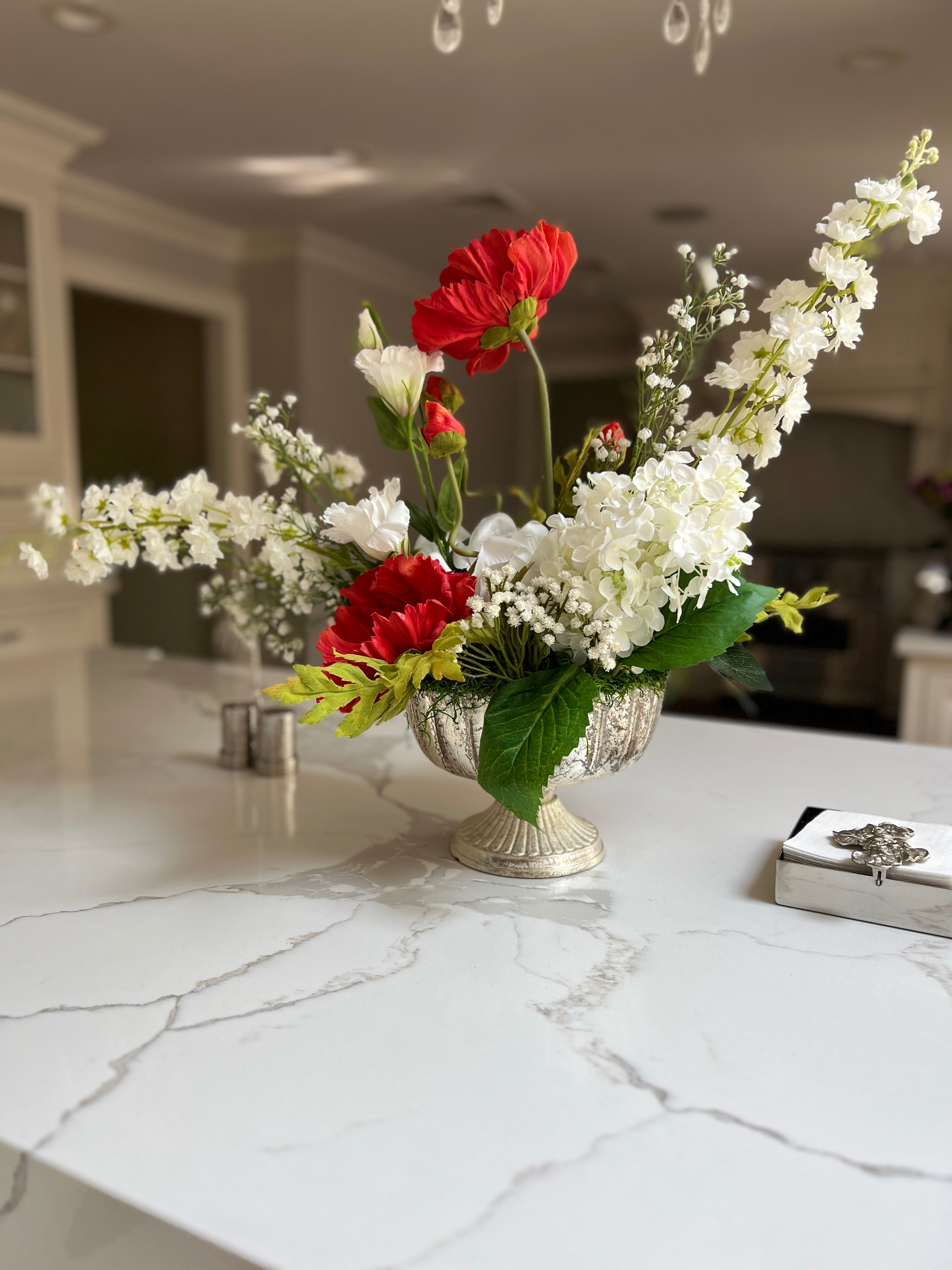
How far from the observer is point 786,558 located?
4977mm

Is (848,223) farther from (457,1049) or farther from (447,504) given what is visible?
(457,1049)

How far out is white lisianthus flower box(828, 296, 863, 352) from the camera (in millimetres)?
703

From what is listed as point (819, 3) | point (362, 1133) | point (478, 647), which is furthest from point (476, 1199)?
point (819, 3)

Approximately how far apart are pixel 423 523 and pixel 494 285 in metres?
0.21

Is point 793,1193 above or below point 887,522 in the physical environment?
below

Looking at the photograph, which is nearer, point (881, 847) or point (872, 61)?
point (881, 847)

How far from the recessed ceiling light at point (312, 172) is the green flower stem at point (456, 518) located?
2.81m

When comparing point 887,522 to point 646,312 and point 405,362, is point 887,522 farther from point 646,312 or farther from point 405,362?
point 405,362

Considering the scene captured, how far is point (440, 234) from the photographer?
4246mm

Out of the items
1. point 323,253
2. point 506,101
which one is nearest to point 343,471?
point 506,101

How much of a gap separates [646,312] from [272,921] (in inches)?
199

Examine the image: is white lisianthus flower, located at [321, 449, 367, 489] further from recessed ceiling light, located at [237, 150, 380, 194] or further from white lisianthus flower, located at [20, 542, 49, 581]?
recessed ceiling light, located at [237, 150, 380, 194]

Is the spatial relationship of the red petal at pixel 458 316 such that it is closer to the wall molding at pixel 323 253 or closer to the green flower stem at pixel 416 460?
the green flower stem at pixel 416 460

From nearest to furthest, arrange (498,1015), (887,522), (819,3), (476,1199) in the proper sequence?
(476,1199) → (498,1015) → (819,3) → (887,522)
